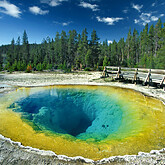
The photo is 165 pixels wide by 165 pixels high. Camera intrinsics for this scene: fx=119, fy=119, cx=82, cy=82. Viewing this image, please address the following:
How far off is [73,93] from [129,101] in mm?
5579

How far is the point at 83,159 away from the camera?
3.63 metres

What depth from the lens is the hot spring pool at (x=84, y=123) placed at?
4.45 metres

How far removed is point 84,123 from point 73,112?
1.54 meters

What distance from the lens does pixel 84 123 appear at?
8570 millimetres

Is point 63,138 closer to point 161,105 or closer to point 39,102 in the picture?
point 39,102

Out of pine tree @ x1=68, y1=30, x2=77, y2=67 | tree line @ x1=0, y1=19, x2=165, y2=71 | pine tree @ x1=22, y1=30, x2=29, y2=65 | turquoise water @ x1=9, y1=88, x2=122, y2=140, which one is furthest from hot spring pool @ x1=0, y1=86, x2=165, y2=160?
pine tree @ x1=22, y1=30, x2=29, y2=65

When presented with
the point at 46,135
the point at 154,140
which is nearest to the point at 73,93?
the point at 46,135

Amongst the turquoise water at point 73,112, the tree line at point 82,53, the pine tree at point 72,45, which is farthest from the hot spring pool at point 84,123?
the pine tree at point 72,45

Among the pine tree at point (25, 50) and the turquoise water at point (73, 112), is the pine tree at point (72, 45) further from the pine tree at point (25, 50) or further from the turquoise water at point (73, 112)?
the turquoise water at point (73, 112)

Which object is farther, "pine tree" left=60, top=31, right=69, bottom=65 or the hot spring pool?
"pine tree" left=60, top=31, right=69, bottom=65

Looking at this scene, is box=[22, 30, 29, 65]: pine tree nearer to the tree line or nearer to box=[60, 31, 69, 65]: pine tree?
the tree line

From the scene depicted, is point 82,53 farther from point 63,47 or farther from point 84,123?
point 84,123

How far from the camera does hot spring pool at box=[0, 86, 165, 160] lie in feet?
14.6

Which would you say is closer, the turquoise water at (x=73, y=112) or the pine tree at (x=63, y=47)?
the turquoise water at (x=73, y=112)
